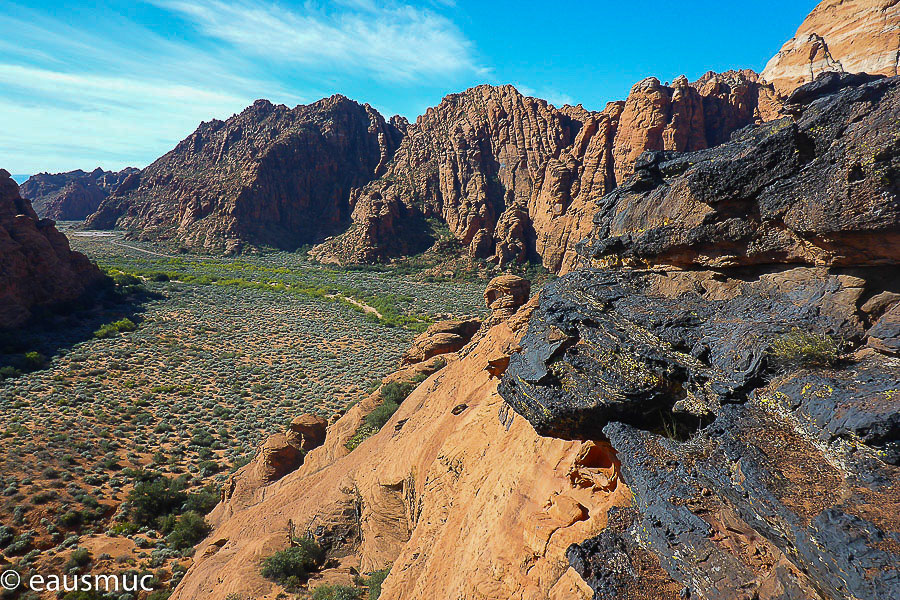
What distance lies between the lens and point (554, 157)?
8762cm

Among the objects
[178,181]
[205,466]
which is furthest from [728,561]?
[178,181]

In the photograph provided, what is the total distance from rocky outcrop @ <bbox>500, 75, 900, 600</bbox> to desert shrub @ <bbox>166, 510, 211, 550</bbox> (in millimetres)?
16433

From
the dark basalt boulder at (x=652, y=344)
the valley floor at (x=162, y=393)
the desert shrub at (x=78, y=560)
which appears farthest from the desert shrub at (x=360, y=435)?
the dark basalt boulder at (x=652, y=344)

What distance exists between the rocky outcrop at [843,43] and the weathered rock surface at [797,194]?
50.7 m

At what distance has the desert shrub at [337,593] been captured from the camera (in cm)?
1079

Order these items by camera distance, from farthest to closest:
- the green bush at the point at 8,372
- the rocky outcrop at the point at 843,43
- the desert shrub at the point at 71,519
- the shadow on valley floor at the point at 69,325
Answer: the rocky outcrop at the point at 843,43 < the shadow on valley floor at the point at 69,325 < the green bush at the point at 8,372 < the desert shrub at the point at 71,519

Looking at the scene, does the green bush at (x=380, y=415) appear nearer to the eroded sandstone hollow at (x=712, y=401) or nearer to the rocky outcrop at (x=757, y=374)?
the eroded sandstone hollow at (x=712, y=401)

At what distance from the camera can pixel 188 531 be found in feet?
54.2

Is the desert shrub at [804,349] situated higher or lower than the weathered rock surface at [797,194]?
lower

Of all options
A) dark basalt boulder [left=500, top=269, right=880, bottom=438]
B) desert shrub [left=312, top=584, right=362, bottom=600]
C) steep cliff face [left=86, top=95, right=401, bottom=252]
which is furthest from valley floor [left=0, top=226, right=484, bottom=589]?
steep cliff face [left=86, top=95, right=401, bottom=252]

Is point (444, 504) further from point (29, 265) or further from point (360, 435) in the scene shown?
point (29, 265)

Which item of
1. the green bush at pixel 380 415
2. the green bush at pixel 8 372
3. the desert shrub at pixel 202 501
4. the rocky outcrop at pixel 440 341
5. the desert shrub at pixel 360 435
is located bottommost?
the desert shrub at pixel 202 501

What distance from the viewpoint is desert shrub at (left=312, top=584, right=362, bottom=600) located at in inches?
425

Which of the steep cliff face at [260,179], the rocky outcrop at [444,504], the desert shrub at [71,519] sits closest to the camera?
the rocky outcrop at [444,504]
